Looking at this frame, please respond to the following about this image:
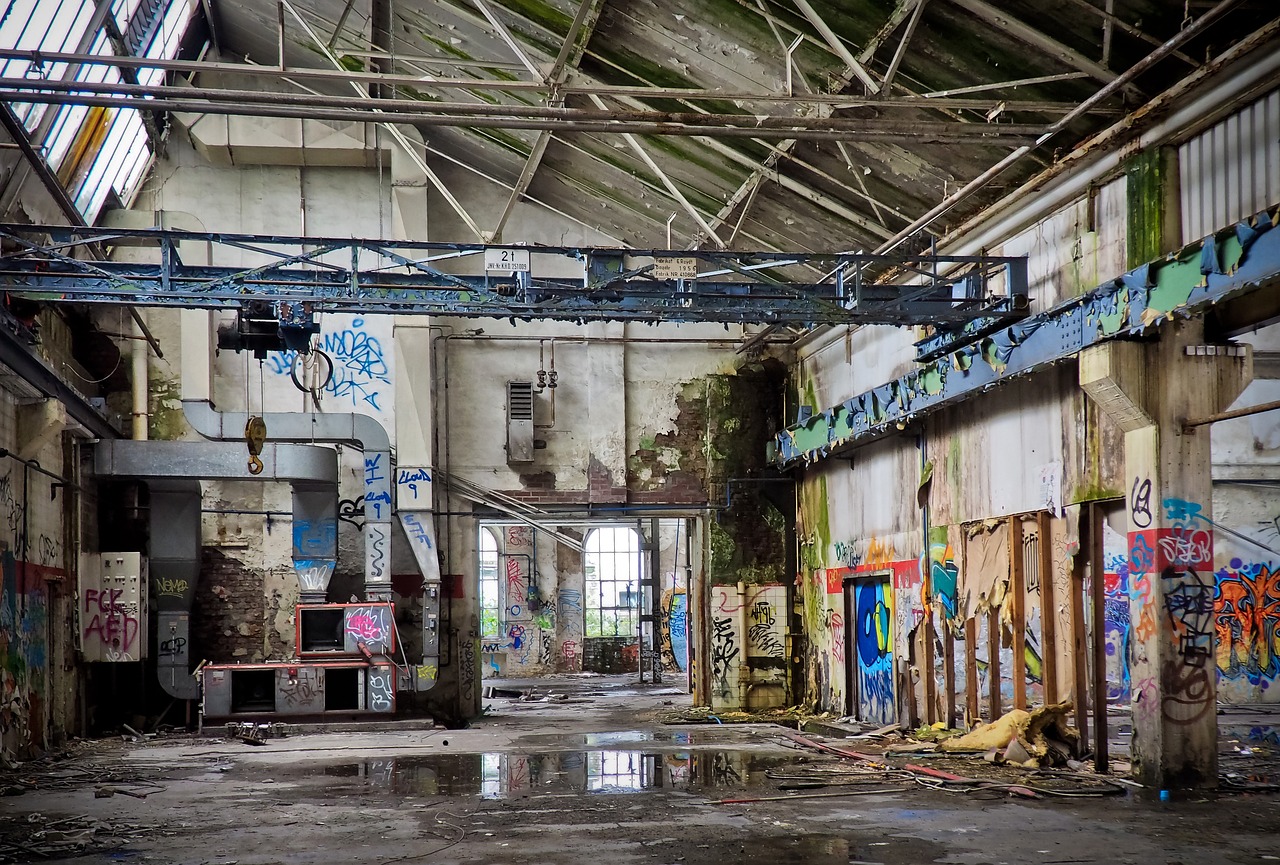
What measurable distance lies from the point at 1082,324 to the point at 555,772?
22.4 feet

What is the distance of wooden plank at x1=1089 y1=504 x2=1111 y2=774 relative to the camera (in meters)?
11.1

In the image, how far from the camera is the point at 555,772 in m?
12.5

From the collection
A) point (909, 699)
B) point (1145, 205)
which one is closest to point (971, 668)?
point (909, 699)

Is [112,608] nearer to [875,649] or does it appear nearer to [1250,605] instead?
[875,649]

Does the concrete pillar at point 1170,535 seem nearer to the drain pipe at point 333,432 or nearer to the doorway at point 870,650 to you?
the doorway at point 870,650

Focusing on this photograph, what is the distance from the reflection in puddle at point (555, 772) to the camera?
1130 centimetres

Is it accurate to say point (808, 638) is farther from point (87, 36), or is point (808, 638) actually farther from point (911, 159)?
point (87, 36)

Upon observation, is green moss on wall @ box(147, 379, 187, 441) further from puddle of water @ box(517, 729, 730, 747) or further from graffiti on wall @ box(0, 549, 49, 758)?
puddle of water @ box(517, 729, 730, 747)

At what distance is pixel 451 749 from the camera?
15.0 meters

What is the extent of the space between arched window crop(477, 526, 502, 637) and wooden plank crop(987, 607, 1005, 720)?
915 inches

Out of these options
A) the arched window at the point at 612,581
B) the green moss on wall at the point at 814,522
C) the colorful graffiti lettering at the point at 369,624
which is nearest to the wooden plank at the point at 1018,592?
the green moss on wall at the point at 814,522

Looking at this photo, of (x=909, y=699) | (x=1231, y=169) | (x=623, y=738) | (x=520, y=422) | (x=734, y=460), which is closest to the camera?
(x=1231, y=169)

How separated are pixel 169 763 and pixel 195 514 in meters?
5.37

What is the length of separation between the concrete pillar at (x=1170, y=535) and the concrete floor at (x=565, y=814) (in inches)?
22.5
